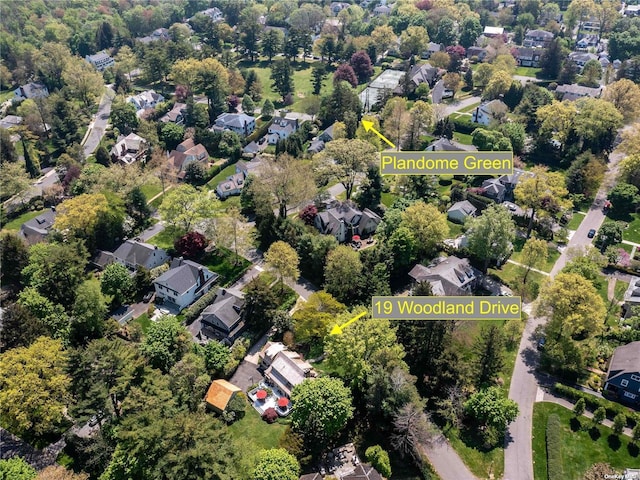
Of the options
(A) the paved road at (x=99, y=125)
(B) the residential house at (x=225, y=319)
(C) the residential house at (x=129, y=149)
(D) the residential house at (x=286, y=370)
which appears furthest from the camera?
(A) the paved road at (x=99, y=125)

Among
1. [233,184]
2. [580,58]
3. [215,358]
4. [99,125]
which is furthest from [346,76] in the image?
[215,358]

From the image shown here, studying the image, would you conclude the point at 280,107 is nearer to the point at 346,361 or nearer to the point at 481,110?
the point at 481,110

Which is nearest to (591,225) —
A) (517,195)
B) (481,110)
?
(517,195)

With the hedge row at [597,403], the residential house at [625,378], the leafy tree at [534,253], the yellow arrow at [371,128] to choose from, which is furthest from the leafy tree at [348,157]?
the residential house at [625,378]

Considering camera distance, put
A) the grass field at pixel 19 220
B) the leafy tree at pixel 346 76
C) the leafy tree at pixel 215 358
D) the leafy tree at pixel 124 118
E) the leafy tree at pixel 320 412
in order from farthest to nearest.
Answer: the leafy tree at pixel 346 76 → the leafy tree at pixel 124 118 → the grass field at pixel 19 220 → the leafy tree at pixel 215 358 → the leafy tree at pixel 320 412

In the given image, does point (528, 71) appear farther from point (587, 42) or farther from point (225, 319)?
point (225, 319)

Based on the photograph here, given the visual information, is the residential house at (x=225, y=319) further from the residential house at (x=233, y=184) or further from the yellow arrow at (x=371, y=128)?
the yellow arrow at (x=371, y=128)
